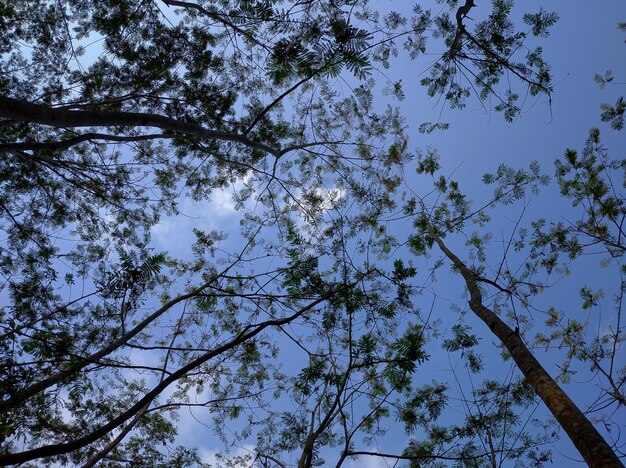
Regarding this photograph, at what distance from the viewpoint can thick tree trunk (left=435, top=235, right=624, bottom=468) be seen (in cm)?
252

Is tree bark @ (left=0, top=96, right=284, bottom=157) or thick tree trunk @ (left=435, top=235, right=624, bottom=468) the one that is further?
tree bark @ (left=0, top=96, right=284, bottom=157)

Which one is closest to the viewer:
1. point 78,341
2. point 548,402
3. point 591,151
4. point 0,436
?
point 548,402

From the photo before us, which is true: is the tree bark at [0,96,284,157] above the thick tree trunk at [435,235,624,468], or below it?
above

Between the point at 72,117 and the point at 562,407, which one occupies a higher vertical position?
the point at 72,117

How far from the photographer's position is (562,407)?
296 cm

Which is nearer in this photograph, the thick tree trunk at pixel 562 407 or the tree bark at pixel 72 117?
the thick tree trunk at pixel 562 407

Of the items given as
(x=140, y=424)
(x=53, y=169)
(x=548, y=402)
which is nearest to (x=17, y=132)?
(x=53, y=169)

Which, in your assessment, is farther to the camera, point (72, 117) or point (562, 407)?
point (72, 117)

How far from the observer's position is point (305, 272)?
17.1ft

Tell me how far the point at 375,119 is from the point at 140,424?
22.7 feet

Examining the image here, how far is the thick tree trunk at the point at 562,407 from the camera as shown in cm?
252

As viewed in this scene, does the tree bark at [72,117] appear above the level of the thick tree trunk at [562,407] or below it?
above

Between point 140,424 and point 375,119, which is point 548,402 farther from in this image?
point 140,424

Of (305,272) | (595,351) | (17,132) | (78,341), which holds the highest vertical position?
(17,132)
